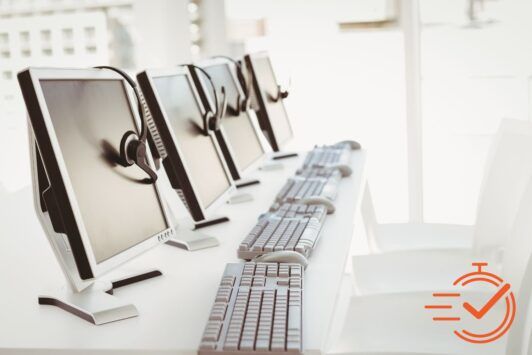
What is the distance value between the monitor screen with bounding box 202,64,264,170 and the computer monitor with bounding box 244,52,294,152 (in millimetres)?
245

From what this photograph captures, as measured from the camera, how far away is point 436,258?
95.7 inches

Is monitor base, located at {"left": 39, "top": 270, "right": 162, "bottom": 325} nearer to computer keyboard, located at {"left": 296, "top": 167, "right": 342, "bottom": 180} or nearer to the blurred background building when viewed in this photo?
computer keyboard, located at {"left": 296, "top": 167, "right": 342, "bottom": 180}

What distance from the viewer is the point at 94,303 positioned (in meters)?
1.32

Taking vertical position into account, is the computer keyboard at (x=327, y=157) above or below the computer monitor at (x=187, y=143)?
below

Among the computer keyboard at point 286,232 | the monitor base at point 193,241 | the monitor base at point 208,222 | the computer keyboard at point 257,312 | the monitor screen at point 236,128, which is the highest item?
the monitor screen at point 236,128

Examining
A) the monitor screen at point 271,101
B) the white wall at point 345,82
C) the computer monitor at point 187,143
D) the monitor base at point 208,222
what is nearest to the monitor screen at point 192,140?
the computer monitor at point 187,143

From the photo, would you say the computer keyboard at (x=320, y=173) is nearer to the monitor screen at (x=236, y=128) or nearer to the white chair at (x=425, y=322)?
the monitor screen at (x=236, y=128)

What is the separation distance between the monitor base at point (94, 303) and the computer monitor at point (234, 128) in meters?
0.75

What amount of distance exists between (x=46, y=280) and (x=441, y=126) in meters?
2.90

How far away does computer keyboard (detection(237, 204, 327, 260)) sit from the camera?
1.58 metres

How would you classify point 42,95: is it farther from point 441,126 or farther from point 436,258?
point 441,126

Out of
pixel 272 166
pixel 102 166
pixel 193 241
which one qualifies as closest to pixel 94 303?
pixel 102 166

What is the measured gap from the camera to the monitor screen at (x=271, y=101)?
2.84m

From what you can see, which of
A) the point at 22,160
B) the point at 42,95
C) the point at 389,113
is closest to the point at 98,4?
the point at 22,160
